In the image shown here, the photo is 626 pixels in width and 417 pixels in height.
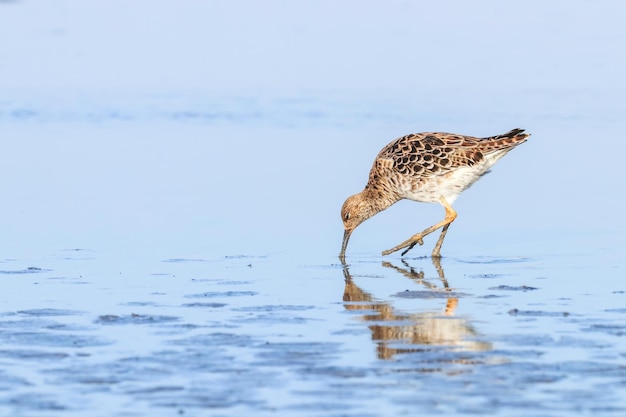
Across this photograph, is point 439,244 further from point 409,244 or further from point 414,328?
point 414,328

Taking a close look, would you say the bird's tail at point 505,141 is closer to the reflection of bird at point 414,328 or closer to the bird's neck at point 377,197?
the bird's neck at point 377,197

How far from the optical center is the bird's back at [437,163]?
565 inches

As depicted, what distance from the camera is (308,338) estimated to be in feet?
29.7

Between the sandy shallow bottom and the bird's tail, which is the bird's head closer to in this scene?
the bird's tail

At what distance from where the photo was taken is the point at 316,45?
101ft

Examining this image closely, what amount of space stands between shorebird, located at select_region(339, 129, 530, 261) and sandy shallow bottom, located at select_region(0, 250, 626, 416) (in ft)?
6.18

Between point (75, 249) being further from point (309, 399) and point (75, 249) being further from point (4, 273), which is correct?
point (309, 399)

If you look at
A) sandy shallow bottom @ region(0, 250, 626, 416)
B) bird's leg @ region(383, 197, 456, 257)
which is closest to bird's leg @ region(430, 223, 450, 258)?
bird's leg @ region(383, 197, 456, 257)

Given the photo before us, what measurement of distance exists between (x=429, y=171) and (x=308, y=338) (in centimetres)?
563

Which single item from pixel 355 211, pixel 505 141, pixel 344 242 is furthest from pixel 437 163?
pixel 344 242

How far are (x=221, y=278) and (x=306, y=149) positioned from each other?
7967 mm

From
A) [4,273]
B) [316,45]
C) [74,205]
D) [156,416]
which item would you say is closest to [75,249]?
[4,273]

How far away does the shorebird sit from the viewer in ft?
47.0

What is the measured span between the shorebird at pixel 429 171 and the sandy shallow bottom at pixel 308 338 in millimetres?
1883
